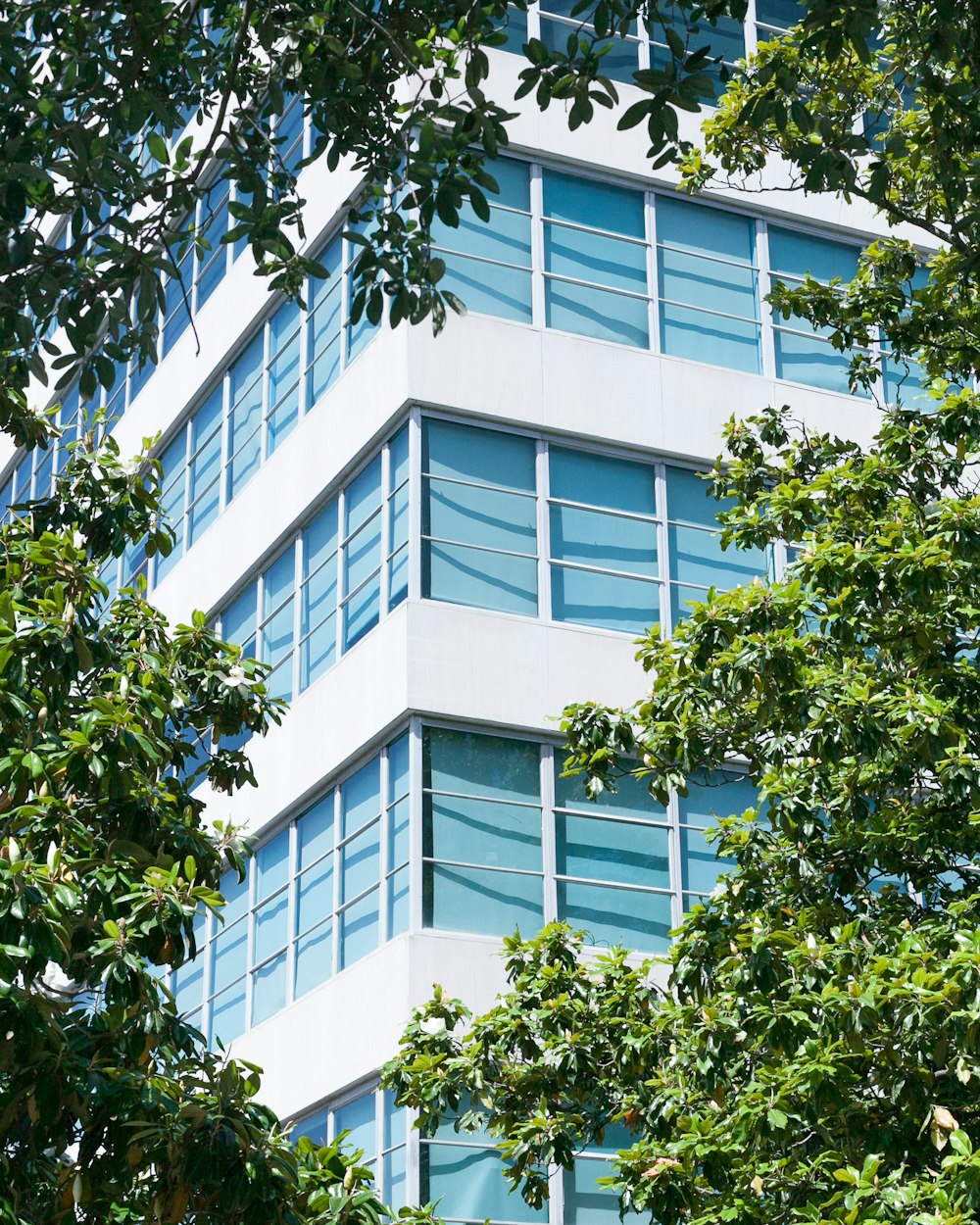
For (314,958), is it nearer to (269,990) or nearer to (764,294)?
(269,990)

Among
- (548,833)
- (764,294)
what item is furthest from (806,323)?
(548,833)

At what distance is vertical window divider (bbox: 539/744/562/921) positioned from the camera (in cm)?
1825

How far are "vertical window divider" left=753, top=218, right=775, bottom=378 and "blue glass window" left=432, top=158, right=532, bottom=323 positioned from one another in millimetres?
3035

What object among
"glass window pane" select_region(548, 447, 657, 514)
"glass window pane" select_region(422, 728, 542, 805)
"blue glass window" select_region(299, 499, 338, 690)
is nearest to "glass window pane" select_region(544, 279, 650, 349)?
"glass window pane" select_region(548, 447, 657, 514)

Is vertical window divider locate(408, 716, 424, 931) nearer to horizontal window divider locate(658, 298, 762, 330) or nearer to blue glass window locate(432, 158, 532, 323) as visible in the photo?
blue glass window locate(432, 158, 532, 323)

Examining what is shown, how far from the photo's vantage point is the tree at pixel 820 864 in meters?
10.3

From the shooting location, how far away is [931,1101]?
10.4 metres

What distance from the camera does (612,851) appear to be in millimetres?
18781

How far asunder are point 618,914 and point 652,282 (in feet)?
23.8

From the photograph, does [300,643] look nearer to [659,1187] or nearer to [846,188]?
[659,1187]

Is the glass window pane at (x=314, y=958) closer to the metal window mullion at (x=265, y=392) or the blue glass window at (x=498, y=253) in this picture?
the metal window mullion at (x=265, y=392)

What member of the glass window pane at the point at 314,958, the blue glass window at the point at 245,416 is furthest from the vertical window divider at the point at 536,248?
the glass window pane at the point at 314,958

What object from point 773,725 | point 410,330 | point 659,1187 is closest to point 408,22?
point 773,725

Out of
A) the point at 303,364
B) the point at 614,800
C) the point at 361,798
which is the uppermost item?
the point at 303,364
